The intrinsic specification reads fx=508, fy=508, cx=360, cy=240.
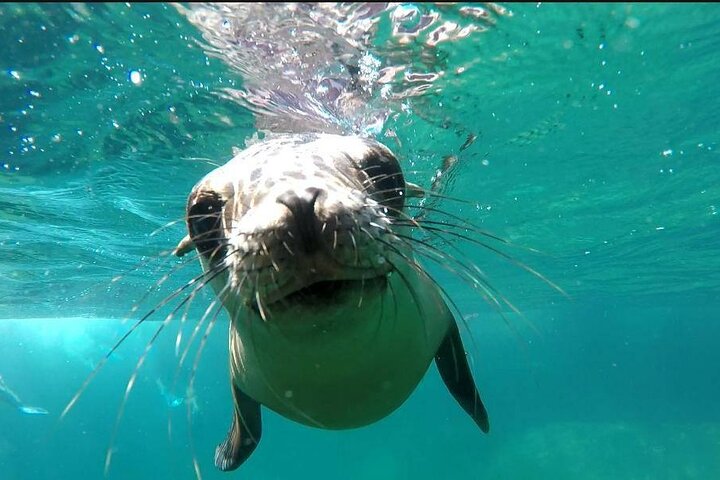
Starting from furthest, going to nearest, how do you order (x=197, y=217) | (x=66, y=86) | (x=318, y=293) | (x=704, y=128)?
(x=704, y=128) → (x=66, y=86) → (x=197, y=217) → (x=318, y=293)

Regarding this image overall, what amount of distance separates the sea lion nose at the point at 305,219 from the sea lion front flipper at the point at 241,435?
3041 millimetres

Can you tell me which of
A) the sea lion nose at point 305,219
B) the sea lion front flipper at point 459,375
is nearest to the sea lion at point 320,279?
the sea lion nose at point 305,219

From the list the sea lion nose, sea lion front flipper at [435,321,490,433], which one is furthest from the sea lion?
sea lion front flipper at [435,321,490,433]

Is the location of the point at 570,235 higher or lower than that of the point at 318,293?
lower

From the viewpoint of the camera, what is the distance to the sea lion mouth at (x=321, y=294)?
7.29ft

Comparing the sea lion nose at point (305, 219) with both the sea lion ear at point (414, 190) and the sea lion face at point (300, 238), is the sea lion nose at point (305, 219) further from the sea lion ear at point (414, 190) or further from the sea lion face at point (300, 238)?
the sea lion ear at point (414, 190)

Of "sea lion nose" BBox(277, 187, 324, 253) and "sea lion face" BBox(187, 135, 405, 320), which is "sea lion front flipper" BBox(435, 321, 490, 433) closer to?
"sea lion face" BBox(187, 135, 405, 320)

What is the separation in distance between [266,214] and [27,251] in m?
16.4

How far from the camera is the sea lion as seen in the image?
82.1 inches

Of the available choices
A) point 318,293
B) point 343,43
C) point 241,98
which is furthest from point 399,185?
point 241,98

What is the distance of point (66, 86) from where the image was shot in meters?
6.85

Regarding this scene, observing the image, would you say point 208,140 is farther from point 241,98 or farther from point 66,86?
point 66,86

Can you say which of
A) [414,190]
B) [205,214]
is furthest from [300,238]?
[414,190]

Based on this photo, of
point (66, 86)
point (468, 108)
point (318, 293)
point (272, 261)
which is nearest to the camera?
point (272, 261)
